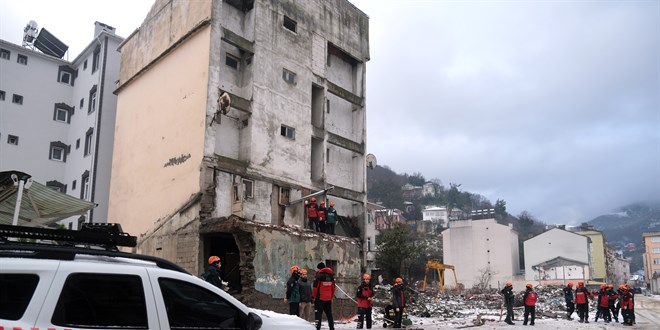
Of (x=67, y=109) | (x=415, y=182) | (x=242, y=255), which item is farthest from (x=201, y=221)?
(x=415, y=182)

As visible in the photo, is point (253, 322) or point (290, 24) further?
point (290, 24)

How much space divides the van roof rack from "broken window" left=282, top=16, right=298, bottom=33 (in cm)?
2341

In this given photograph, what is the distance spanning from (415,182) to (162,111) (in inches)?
4677

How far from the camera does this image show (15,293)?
4.57 m

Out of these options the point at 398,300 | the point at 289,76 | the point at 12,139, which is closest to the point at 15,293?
the point at 398,300

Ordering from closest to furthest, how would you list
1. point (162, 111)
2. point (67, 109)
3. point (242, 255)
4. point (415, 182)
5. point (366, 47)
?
point (242, 255) → point (162, 111) → point (366, 47) → point (67, 109) → point (415, 182)

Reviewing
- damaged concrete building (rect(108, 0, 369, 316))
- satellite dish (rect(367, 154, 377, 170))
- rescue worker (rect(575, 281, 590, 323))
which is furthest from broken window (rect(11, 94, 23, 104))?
rescue worker (rect(575, 281, 590, 323))

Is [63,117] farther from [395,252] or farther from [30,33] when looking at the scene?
[395,252]

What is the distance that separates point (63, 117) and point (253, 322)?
36.2m

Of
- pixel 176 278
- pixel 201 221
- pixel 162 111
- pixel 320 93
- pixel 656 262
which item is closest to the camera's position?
pixel 176 278

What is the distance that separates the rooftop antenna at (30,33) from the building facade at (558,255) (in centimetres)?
6122

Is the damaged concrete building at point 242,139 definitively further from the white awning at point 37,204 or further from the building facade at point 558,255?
the building facade at point 558,255

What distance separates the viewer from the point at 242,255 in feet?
65.5

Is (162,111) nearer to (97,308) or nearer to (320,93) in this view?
(320,93)
